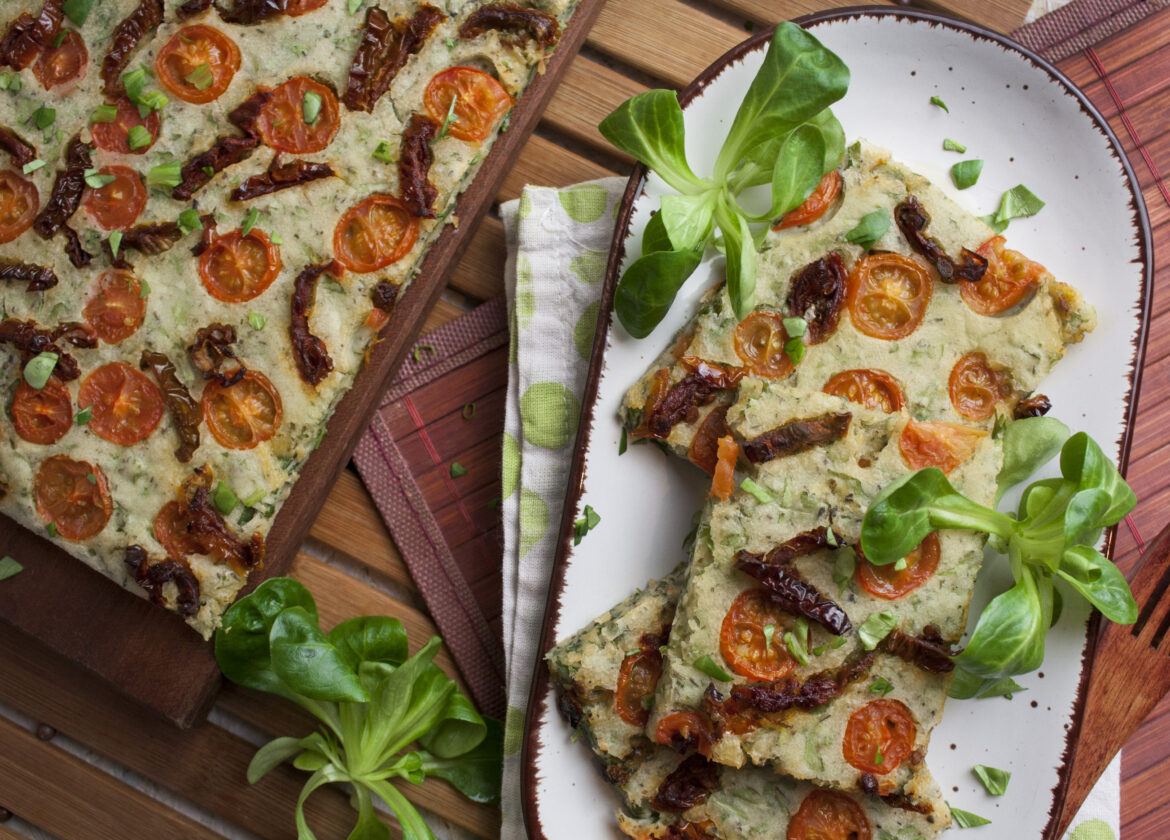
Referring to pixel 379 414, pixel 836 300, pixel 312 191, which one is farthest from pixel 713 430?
pixel 312 191

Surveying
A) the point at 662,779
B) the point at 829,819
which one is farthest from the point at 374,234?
the point at 829,819

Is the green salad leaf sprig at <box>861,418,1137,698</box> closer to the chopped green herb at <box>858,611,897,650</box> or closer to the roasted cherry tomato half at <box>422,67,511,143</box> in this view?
the chopped green herb at <box>858,611,897,650</box>

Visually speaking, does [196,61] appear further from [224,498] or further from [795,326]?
[795,326]

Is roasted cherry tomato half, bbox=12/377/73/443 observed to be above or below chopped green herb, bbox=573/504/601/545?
below

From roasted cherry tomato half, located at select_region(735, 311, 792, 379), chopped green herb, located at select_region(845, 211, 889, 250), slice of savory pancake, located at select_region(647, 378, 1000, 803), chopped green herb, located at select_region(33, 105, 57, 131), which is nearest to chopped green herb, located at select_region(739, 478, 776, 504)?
slice of savory pancake, located at select_region(647, 378, 1000, 803)

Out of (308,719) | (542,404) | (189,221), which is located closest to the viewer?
(189,221)

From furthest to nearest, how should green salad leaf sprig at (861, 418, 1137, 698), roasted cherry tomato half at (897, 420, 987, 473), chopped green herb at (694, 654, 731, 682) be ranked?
roasted cherry tomato half at (897, 420, 987, 473) < chopped green herb at (694, 654, 731, 682) < green salad leaf sprig at (861, 418, 1137, 698)

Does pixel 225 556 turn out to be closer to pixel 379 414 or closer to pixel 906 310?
pixel 379 414
